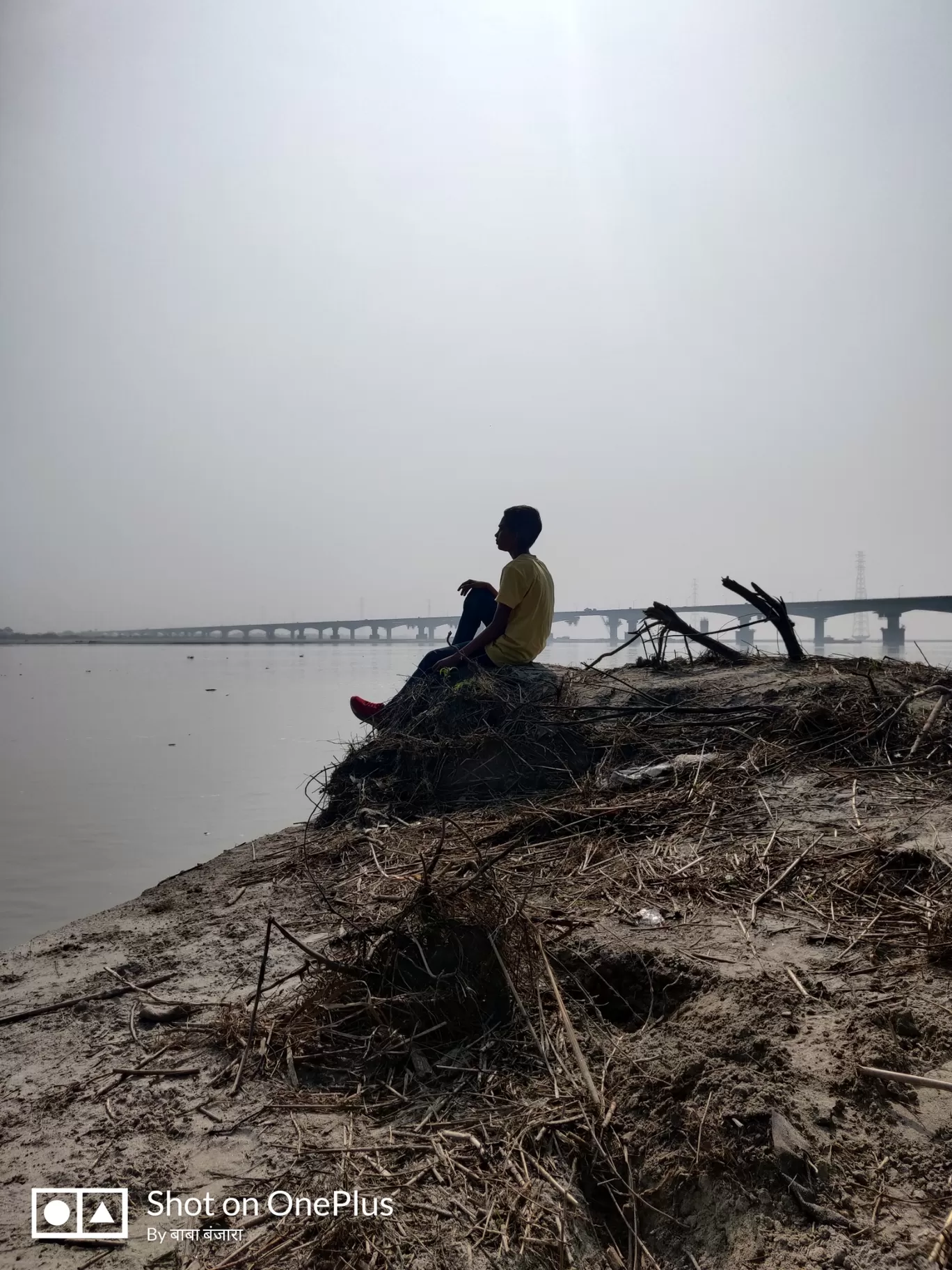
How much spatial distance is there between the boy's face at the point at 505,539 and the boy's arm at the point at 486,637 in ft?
1.90

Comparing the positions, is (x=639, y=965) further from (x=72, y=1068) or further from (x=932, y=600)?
(x=932, y=600)

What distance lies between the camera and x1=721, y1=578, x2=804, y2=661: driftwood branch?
562cm

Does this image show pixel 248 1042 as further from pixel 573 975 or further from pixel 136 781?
pixel 136 781

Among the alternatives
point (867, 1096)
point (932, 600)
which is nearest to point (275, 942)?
point (867, 1096)

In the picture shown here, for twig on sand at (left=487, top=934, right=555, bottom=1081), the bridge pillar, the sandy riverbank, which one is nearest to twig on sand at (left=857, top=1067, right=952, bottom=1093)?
the sandy riverbank

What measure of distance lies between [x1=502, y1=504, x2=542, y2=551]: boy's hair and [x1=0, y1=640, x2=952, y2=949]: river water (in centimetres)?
221

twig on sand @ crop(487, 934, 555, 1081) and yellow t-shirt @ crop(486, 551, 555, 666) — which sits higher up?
yellow t-shirt @ crop(486, 551, 555, 666)

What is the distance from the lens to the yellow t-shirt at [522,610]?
19.2 ft

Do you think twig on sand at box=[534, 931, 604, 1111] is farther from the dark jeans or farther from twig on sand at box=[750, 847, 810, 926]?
the dark jeans

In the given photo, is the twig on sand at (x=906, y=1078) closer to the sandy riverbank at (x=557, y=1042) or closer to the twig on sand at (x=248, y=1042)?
the sandy riverbank at (x=557, y=1042)

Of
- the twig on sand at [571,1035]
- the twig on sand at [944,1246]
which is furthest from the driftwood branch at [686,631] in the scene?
the twig on sand at [944,1246]

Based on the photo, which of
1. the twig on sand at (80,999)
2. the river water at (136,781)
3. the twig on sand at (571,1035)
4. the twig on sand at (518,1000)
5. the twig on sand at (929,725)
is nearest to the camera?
the twig on sand at (571,1035)

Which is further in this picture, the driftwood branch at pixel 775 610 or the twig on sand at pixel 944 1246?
the driftwood branch at pixel 775 610

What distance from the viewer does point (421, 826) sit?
4.23 metres
